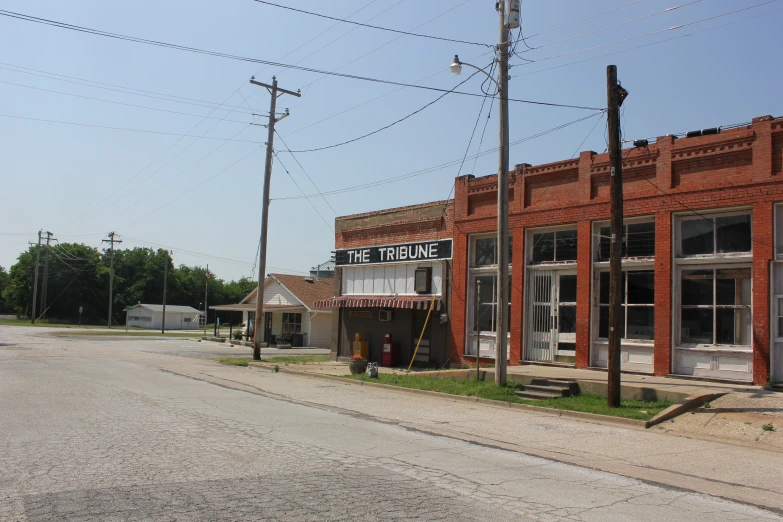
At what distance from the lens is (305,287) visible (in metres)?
45.3

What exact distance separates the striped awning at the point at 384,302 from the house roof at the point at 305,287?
13269 mm

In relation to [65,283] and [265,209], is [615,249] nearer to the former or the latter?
[265,209]

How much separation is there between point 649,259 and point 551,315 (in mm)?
3760

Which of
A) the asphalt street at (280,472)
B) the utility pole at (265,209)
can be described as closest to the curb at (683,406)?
the asphalt street at (280,472)

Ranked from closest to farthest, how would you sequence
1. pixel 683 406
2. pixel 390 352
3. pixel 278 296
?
pixel 683 406
pixel 390 352
pixel 278 296

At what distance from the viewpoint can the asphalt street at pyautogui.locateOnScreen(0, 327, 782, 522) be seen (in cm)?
596

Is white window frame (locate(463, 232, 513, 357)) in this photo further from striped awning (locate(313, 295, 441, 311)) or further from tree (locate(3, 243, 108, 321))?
tree (locate(3, 243, 108, 321))

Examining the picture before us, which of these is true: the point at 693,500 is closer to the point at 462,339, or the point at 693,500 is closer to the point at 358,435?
the point at 358,435

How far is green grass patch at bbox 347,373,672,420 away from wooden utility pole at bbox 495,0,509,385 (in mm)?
740

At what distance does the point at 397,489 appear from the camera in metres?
6.76

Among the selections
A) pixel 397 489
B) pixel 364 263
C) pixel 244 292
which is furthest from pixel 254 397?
pixel 244 292

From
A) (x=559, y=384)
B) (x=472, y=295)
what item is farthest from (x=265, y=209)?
(x=559, y=384)

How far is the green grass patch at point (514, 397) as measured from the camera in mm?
13239

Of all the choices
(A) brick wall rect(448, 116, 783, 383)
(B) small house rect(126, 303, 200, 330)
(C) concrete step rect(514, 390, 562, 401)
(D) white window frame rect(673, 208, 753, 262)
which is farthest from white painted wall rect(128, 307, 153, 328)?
(D) white window frame rect(673, 208, 753, 262)
